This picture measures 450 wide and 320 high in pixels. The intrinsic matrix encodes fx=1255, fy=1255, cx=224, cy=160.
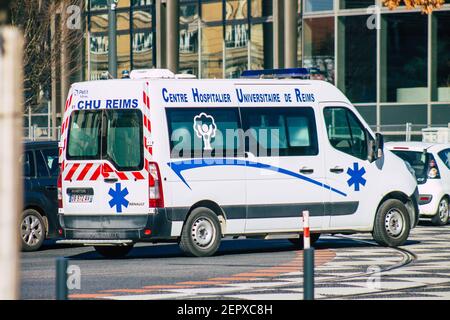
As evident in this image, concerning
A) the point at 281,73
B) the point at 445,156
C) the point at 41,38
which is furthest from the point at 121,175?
the point at 41,38

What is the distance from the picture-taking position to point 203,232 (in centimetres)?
1669

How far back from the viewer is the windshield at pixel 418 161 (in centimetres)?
2408

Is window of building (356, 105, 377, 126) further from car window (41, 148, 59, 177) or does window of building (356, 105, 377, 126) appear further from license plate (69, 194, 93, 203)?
license plate (69, 194, 93, 203)

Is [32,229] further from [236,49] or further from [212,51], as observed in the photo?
[212,51]

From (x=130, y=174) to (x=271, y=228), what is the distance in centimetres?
222

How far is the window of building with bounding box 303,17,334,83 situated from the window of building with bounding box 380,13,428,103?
1.76m

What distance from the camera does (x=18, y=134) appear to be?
16.9 ft

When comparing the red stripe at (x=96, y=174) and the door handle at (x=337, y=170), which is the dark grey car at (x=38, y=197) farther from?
the door handle at (x=337, y=170)

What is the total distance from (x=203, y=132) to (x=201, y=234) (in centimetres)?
137

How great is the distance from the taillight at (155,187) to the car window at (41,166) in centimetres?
286

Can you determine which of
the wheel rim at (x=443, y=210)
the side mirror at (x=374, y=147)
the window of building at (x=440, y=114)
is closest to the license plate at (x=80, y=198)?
the side mirror at (x=374, y=147)

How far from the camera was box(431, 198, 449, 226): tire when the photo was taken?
23.8 m

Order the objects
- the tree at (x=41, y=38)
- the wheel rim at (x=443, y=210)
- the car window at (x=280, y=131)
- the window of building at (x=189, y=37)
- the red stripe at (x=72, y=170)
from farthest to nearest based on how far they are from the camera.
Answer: the window of building at (x=189, y=37) → the tree at (x=41, y=38) → the wheel rim at (x=443, y=210) → the car window at (x=280, y=131) → the red stripe at (x=72, y=170)
